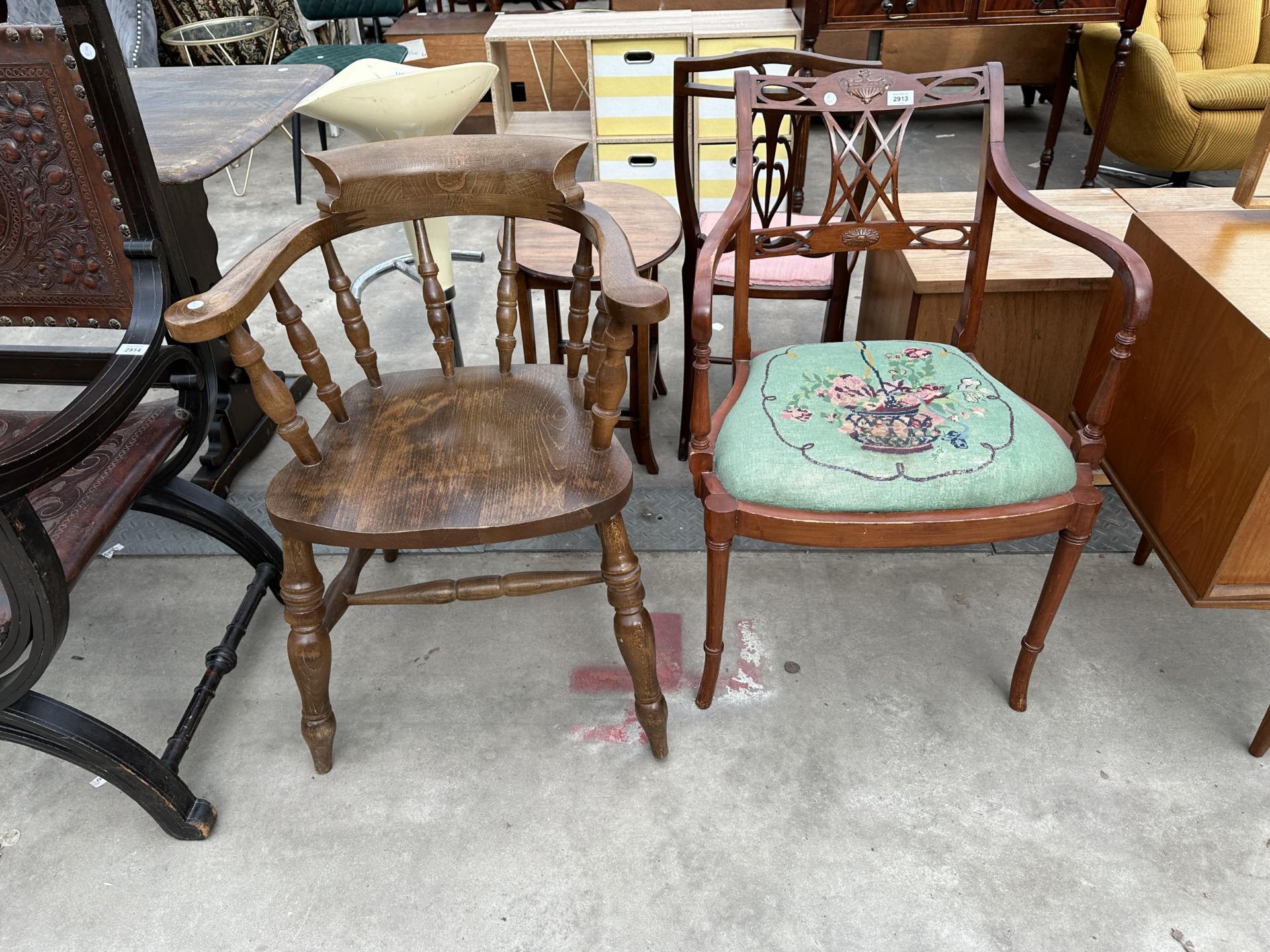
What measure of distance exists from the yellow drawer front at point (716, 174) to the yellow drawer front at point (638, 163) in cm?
13

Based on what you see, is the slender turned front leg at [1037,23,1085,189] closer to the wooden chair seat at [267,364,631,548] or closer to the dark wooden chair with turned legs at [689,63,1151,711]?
the dark wooden chair with turned legs at [689,63,1151,711]

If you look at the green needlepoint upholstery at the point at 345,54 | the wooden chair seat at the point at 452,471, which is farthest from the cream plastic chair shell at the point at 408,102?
the green needlepoint upholstery at the point at 345,54

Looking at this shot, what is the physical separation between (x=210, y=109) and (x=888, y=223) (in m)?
1.61

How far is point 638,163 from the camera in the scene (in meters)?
3.67

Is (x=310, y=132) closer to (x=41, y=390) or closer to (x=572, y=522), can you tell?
(x=41, y=390)

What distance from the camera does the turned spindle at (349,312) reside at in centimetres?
152

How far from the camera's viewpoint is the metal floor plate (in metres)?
2.02

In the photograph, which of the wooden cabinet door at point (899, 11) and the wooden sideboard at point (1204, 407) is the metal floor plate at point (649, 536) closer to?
the wooden sideboard at point (1204, 407)

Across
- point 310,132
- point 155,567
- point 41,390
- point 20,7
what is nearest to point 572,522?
point 155,567

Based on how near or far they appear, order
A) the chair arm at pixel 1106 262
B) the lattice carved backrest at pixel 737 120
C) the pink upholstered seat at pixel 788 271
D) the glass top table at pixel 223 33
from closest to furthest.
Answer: the chair arm at pixel 1106 262
the lattice carved backrest at pixel 737 120
the pink upholstered seat at pixel 788 271
the glass top table at pixel 223 33

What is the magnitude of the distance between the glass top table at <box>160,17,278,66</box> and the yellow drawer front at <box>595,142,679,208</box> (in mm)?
2083

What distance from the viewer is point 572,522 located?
129 cm

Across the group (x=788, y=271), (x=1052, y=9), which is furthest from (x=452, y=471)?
(x=1052, y=9)

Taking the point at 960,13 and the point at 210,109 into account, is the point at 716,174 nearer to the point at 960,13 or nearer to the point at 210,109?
the point at 960,13
